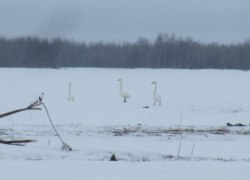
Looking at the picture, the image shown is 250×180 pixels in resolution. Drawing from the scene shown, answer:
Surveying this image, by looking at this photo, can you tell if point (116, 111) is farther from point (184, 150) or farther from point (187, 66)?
point (187, 66)

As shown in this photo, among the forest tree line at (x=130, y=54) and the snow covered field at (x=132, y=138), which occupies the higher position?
the forest tree line at (x=130, y=54)

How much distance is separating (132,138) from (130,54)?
82.9 metres

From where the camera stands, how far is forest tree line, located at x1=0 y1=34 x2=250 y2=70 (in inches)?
3469

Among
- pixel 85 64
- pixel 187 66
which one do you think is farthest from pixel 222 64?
pixel 85 64

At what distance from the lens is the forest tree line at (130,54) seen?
88125 millimetres

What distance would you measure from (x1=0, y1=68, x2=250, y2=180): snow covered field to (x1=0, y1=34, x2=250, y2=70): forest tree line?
1971 inches

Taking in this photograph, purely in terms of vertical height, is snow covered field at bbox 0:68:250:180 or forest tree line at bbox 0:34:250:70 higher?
forest tree line at bbox 0:34:250:70

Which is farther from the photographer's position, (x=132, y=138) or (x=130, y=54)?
(x=130, y=54)

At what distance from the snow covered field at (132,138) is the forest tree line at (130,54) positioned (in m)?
50.1

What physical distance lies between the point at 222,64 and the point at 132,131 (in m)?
71.5

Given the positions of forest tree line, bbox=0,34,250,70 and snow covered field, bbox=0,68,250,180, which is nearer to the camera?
snow covered field, bbox=0,68,250,180

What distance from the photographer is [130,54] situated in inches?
3853

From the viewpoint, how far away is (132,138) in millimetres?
15219

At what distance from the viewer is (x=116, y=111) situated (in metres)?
24.6
